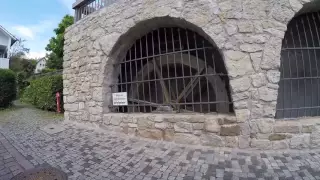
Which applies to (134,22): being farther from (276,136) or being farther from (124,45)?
(276,136)

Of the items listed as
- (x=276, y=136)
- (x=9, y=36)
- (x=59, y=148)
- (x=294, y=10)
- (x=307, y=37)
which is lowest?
(x=59, y=148)

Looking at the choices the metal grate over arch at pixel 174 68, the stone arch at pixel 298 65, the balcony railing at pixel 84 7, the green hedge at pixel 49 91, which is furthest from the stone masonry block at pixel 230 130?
the green hedge at pixel 49 91

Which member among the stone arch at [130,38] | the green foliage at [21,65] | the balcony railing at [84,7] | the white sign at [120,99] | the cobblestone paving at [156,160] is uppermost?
the green foliage at [21,65]

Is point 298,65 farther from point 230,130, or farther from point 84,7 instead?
point 84,7

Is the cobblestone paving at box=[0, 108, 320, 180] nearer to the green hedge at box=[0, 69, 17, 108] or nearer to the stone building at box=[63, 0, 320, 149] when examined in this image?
the stone building at box=[63, 0, 320, 149]

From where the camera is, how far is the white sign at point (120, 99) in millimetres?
4270

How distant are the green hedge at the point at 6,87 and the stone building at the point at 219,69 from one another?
499 centimetres

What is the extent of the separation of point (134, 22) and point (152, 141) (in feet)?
7.84

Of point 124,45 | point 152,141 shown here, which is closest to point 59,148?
point 152,141

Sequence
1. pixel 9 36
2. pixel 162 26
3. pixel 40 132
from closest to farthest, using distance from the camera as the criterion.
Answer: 1. pixel 162 26
2. pixel 40 132
3. pixel 9 36

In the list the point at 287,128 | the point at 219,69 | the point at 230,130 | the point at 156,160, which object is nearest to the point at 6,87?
the point at 156,160


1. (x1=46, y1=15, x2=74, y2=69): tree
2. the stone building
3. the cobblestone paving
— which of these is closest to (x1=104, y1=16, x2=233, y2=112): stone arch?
the stone building

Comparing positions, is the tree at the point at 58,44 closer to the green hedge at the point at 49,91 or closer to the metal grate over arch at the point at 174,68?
the green hedge at the point at 49,91

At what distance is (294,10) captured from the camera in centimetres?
307
